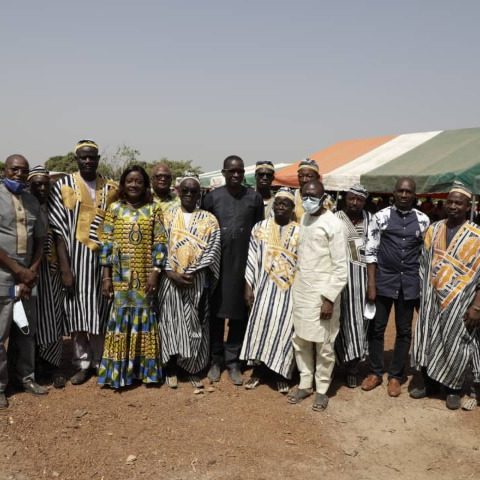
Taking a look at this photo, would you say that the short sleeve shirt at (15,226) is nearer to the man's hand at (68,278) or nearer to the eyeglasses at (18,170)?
the eyeglasses at (18,170)

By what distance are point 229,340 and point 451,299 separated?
6.62 ft


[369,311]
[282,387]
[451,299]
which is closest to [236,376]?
[282,387]

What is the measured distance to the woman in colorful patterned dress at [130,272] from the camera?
4090mm

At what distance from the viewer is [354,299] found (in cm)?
443

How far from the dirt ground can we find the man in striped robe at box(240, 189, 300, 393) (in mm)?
334

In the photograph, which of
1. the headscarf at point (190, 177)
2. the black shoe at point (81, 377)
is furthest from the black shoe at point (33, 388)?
the headscarf at point (190, 177)

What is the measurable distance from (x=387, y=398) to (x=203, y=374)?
1715 mm

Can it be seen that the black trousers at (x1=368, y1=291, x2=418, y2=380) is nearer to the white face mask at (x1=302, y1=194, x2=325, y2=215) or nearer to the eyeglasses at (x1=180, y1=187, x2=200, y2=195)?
the white face mask at (x1=302, y1=194, x2=325, y2=215)

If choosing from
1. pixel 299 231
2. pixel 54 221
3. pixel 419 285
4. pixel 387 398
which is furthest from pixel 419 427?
pixel 54 221

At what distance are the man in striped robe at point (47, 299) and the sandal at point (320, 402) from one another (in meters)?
2.20

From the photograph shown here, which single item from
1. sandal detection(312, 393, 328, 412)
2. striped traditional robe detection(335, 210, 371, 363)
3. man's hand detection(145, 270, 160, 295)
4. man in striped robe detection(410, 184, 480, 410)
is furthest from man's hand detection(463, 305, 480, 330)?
man's hand detection(145, 270, 160, 295)

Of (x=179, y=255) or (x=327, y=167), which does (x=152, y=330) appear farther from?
(x=327, y=167)

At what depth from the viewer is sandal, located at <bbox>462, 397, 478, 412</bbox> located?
163 inches

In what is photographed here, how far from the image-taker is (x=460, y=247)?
395 centimetres
